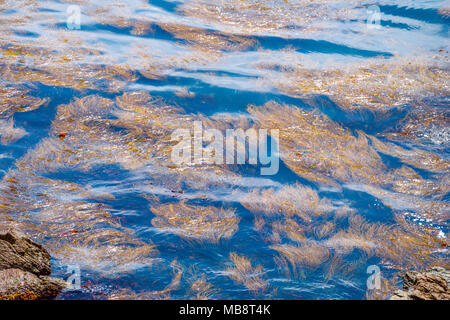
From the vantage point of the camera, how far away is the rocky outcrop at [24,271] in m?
1.41

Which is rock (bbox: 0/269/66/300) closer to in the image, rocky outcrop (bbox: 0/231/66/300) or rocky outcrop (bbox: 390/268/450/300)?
rocky outcrop (bbox: 0/231/66/300)

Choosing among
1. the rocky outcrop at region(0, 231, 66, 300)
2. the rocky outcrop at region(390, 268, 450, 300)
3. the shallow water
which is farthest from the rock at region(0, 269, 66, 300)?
the rocky outcrop at region(390, 268, 450, 300)

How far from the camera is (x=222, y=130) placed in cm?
274

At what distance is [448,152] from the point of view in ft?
8.34

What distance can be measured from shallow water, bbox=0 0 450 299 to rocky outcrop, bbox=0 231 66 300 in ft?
0.32

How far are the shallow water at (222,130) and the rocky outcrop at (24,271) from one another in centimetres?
10

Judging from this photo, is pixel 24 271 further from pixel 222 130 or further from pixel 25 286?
pixel 222 130

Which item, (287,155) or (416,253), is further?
(287,155)

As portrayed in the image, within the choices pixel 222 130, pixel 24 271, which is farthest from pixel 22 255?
pixel 222 130

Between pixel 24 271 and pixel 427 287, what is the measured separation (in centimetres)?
161

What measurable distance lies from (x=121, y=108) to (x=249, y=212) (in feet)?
4.77

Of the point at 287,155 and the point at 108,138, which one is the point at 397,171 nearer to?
the point at 287,155

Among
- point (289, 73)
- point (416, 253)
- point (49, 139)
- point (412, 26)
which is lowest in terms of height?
point (416, 253)

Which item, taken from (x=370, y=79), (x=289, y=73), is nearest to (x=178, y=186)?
(x=289, y=73)
